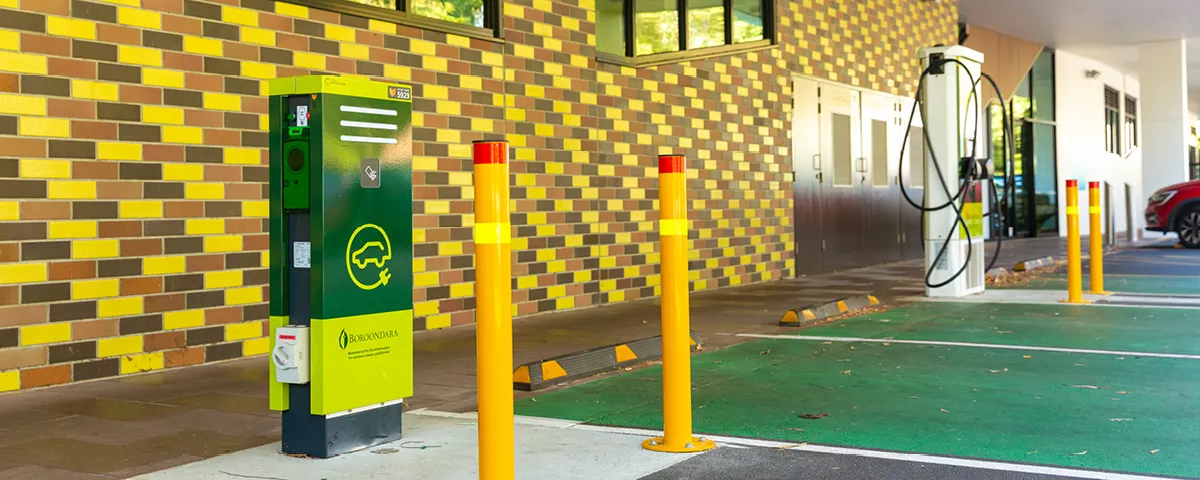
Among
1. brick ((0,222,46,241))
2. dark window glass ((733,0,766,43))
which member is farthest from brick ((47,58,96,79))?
dark window glass ((733,0,766,43))

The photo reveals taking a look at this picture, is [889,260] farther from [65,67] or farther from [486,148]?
[486,148]

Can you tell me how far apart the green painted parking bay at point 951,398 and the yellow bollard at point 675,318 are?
449mm

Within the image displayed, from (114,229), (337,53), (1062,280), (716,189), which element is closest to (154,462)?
(114,229)

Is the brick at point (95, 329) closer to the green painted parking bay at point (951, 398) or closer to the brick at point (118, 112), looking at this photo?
the brick at point (118, 112)

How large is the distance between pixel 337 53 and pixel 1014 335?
521cm

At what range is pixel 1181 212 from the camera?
19.2 m

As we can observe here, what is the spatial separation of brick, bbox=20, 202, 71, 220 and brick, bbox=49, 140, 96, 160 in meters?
0.27

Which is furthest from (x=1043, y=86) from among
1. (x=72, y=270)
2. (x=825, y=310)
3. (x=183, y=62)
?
(x=72, y=270)

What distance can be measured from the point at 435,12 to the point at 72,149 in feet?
10.8

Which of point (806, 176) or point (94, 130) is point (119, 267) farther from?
point (806, 176)

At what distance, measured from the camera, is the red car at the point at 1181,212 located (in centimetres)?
1905

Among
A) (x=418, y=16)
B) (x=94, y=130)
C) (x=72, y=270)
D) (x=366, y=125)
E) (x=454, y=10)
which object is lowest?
(x=72, y=270)

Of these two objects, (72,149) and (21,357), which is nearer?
(21,357)

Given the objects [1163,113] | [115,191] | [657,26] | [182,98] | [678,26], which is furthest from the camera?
[1163,113]
